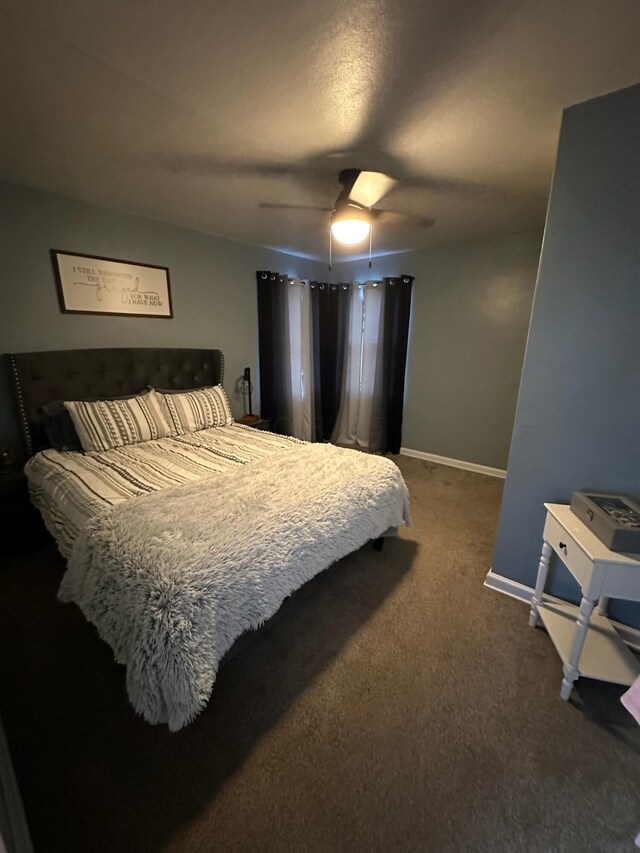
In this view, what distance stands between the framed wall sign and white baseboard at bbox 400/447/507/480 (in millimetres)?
3124

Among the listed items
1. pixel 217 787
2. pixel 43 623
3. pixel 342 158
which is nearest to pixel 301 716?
pixel 217 787

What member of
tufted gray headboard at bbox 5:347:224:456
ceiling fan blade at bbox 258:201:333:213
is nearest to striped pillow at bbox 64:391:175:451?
tufted gray headboard at bbox 5:347:224:456

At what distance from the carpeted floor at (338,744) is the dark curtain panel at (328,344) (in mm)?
2972

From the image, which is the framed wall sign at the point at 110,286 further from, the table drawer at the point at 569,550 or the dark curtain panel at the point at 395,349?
the table drawer at the point at 569,550

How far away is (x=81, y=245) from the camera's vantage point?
2477 mm

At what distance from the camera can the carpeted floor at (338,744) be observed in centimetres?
98

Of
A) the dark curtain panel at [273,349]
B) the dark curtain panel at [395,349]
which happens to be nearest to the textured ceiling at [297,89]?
the dark curtain panel at [273,349]

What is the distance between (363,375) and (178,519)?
10.9ft

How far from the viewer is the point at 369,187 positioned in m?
1.99

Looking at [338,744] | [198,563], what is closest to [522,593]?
[338,744]

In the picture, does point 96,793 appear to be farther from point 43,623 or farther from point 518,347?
point 518,347

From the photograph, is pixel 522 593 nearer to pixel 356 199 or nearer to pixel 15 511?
pixel 356 199

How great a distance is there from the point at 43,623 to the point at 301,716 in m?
1.38

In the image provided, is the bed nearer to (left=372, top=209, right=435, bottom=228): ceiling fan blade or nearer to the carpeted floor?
the carpeted floor
